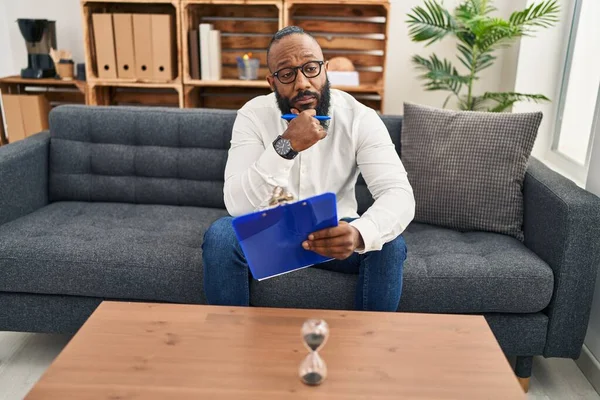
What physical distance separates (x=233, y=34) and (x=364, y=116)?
1808 mm

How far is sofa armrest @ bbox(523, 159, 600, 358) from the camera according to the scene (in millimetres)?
1555

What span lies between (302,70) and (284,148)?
0.97 feet

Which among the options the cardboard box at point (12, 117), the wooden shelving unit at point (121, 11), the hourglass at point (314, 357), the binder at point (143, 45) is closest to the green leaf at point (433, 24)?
the wooden shelving unit at point (121, 11)

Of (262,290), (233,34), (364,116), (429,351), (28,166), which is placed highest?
(233,34)

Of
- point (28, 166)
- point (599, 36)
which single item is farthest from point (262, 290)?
point (599, 36)

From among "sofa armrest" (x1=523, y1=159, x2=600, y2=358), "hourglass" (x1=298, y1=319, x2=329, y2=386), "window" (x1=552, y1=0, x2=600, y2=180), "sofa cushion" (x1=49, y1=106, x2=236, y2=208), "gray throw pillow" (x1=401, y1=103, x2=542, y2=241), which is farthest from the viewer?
"window" (x1=552, y1=0, x2=600, y2=180)

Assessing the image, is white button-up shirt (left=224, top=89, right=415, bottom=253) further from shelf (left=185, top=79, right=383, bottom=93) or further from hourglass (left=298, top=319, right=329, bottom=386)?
shelf (left=185, top=79, right=383, bottom=93)

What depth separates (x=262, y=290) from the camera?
1.58 metres

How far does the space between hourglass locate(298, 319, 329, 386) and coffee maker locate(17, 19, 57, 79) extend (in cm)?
282

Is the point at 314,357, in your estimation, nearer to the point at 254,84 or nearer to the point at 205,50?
the point at 254,84

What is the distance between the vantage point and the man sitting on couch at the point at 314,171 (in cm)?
139

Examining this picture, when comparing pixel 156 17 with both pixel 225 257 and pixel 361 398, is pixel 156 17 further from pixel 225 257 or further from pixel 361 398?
pixel 361 398

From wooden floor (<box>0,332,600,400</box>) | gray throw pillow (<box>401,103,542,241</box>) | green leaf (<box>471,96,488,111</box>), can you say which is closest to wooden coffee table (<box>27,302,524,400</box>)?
wooden floor (<box>0,332,600,400</box>)

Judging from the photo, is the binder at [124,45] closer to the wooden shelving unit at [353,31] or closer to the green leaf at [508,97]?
the wooden shelving unit at [353,31]
